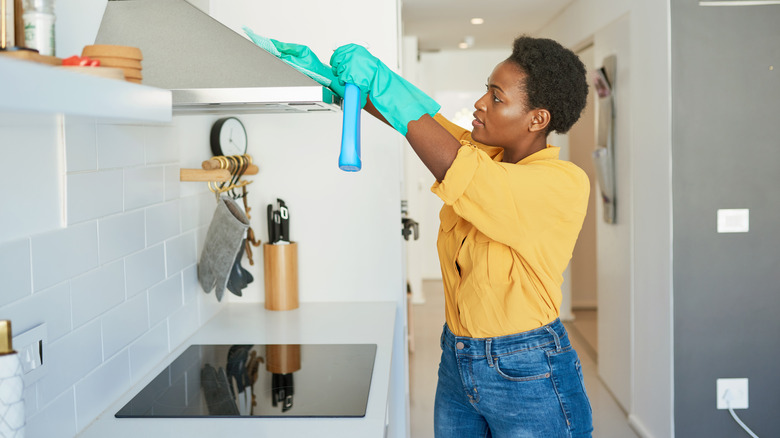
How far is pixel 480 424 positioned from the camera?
159 centimetres

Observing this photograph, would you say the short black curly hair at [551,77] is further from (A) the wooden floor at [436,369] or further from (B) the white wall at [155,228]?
(A) the wooden floor at [436,369]

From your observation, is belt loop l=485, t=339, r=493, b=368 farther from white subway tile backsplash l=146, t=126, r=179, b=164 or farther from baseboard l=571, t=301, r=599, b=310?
baseboard l=571, t=301, r=599, b=310

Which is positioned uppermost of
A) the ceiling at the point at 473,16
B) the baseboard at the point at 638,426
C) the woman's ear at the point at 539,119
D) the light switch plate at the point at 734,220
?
the ceiling at the point at 473,16

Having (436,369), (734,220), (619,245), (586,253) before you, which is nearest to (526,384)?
(734,220)

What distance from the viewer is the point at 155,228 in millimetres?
1810

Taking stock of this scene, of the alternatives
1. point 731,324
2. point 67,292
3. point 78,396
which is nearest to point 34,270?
point 67,292

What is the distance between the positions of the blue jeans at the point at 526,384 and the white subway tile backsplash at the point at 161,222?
0.82 meters

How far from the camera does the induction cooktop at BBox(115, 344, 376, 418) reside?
1440 mm

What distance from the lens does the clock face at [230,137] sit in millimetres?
2176

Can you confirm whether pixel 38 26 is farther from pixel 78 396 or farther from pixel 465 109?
pixel 465 109

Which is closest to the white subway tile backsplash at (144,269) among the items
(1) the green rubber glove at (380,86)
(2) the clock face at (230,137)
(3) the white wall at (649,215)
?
(2) the clock face at (230,137)

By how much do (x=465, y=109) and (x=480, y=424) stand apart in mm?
5845

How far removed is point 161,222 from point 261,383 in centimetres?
54

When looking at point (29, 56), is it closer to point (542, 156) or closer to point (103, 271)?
point (103, 271)
